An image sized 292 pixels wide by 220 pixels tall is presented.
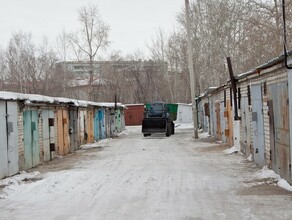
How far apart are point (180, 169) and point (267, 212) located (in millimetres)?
5833

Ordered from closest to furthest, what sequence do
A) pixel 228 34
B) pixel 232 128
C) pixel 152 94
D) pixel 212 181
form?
1. pixel 212 181
2. pixel 232 128
3. pixel 228 34
4. pixel 152 94

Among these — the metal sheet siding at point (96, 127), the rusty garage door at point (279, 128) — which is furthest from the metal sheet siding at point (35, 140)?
the metal sheet siding at point (96, 127)

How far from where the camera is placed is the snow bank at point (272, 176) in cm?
923

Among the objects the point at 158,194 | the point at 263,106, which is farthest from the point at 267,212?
the point at 263,106

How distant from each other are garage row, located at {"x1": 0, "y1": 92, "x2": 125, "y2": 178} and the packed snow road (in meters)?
0.86

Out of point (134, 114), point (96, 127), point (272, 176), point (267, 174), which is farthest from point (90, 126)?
point (134, 114)

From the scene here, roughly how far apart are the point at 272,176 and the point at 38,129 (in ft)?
30.4

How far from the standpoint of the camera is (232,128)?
1933 cm

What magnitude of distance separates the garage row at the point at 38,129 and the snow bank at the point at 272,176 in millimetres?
7032

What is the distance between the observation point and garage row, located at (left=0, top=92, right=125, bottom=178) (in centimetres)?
1274

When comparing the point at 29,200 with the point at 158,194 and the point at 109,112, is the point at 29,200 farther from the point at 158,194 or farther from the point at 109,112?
the point at 109,112

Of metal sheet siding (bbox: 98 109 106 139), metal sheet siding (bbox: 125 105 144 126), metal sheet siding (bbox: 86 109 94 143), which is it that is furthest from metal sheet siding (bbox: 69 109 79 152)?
metal sheet siding (bbox: 125 105 144 126)

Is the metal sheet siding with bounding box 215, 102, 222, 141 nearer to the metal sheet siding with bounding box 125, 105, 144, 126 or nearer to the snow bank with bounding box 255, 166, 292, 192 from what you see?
the snow bank with bounding box 255, 166, 292, 192

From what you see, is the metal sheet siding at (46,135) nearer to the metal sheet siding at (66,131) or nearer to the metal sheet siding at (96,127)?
the metal sheet siding at (66,131)
